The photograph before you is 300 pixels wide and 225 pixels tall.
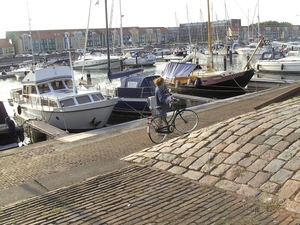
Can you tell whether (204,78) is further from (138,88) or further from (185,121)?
(185,121)

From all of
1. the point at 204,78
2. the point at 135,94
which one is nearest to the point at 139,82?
the point at 135,94

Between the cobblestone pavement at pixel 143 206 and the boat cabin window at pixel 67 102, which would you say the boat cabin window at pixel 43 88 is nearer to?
the boat cabin window at pixel 67 102

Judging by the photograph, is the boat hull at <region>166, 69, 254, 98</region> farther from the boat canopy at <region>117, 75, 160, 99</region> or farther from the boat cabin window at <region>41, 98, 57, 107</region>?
the boat cabin window at <region>41, 98, 57, 107</region>

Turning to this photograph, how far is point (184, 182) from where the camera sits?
575 cm

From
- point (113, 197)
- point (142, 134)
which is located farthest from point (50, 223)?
point (142, 134)

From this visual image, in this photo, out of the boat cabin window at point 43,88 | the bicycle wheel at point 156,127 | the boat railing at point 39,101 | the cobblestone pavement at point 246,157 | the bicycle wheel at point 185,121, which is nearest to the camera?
the cobblestone pavement at point 246,157

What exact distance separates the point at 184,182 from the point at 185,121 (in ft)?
14.7

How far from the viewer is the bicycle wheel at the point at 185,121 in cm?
994

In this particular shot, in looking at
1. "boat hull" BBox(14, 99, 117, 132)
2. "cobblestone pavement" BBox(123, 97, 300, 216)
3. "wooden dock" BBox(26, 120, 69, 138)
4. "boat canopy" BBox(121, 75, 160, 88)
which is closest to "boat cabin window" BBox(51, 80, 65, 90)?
"boat hull" BBox(14, 99, 117, 132)

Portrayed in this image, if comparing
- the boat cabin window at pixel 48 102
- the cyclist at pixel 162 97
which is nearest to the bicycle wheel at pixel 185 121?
the cyclist at pixel 162 97

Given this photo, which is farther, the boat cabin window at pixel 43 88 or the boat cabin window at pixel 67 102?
the boat cabin window at pixel 43 88

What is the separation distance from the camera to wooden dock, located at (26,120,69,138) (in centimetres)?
1240

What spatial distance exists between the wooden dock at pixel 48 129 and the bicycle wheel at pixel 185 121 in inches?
164

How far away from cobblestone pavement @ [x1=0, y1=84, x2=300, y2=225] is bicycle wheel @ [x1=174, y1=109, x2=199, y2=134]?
7.11 ft
